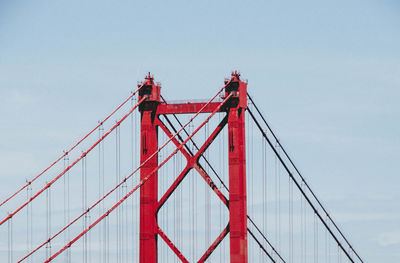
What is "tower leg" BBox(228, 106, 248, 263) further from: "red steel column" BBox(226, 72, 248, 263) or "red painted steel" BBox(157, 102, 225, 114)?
"red painted steel" BBox(157, 102, 225, 114)

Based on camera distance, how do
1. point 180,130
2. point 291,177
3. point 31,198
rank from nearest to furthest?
point 31,198 → point 180,130 → point 291,177

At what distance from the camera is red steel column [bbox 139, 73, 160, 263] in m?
109

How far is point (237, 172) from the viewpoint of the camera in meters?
107

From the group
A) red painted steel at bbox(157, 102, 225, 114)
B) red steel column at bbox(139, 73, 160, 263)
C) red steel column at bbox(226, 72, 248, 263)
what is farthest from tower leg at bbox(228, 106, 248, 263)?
red steel column at bbox(139, 73, 160, 263)

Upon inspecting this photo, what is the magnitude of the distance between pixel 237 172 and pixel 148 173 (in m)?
6.95

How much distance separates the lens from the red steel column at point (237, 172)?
348 ft

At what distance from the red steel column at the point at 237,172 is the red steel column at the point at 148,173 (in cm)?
597

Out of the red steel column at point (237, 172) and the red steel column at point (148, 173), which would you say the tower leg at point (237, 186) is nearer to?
the red steel column at point (237, 172)

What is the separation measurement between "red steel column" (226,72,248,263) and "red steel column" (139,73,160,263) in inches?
235

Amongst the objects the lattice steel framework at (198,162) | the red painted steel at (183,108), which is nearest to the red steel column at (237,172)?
the lattice steel framework at (198,162)

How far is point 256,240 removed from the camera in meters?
117

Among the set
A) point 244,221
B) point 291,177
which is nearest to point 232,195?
point 244,221

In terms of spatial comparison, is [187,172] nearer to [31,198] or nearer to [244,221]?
[244,221]

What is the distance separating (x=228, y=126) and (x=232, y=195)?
5002 millimetres
